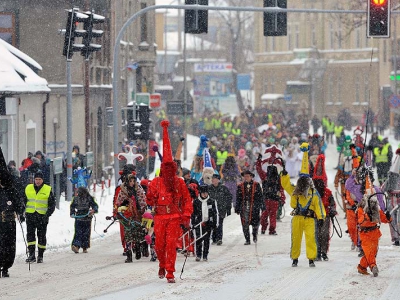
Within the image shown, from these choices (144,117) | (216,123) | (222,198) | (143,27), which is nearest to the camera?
(222,198)

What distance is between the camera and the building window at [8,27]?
128ft

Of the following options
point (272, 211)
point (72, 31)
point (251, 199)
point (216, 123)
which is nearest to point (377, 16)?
point (272, 211)

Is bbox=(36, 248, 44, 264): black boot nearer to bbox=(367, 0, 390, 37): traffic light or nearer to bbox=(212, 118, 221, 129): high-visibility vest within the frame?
bbox=(367, 0, 390, 37): traffic light

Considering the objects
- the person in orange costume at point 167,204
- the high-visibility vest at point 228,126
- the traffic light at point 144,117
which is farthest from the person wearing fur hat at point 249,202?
the high-visibility vest at point 228,126

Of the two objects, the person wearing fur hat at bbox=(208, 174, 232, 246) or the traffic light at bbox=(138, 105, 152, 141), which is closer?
the person wearing fur hat at bbox=(208, 174, 232, 246)

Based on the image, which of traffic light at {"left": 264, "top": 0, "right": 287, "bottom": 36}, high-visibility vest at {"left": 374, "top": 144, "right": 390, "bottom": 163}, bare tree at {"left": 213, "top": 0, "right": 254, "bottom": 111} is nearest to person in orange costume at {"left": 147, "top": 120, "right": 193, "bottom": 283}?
traffic light at {"left": 264, "top": 0, "right": 287, "bottom": 36}

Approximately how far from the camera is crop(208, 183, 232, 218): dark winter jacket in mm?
21344

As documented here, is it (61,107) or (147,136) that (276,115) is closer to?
(61,107)

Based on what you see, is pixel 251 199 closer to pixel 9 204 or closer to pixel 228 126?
pixel 9 204

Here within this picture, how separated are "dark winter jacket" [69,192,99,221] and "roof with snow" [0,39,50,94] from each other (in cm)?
888

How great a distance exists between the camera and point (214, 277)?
15953 millimetres

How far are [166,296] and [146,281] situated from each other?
1782 mm

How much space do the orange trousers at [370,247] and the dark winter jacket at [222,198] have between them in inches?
212

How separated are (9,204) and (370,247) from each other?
15.4 ft
